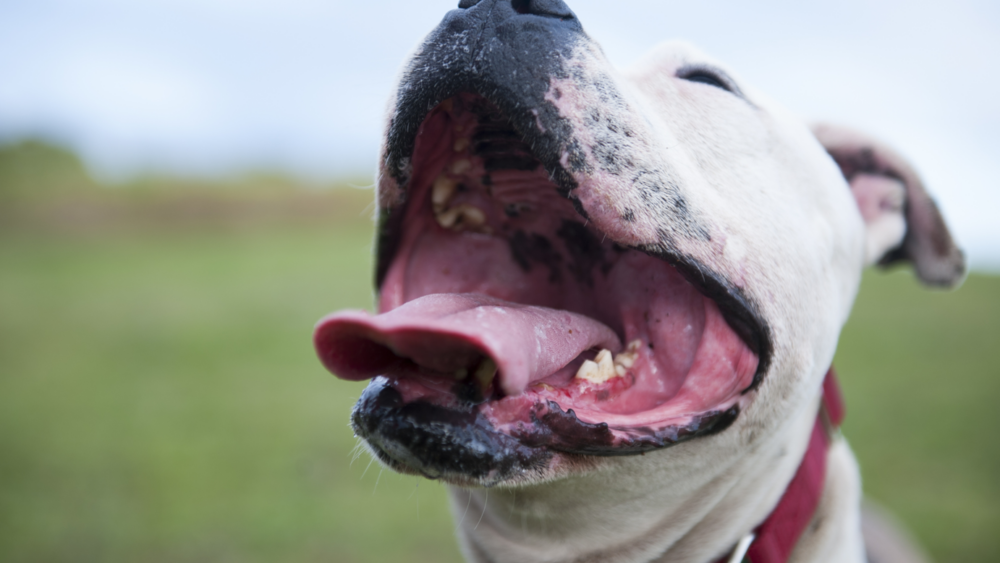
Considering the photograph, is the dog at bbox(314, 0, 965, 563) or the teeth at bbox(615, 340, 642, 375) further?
the teeth at bbox(615, 340, 642, 375)

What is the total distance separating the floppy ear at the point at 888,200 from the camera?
7.86 feet

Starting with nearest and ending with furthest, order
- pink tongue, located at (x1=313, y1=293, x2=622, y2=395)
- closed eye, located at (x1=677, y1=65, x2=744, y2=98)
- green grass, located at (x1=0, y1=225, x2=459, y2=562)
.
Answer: pink tongue, located at (x1=313, y1=293, x2=622, y2=395) < closed eye, located at (x1=677, y1=65, x2=744, y2=98) < green grass, located at (x1=0, y1=225, x2=459, y2=562)

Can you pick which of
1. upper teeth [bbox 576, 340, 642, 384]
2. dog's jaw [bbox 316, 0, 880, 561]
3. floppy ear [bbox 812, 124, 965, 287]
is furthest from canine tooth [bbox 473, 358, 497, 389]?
floppy ear [bbox 812, 124, 965, 287]

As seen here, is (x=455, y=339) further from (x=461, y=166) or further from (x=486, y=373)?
(x=461, y=166)

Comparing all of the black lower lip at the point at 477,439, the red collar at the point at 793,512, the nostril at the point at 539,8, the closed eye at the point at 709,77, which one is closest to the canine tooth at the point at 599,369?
the black lower lip at the point at 477,439

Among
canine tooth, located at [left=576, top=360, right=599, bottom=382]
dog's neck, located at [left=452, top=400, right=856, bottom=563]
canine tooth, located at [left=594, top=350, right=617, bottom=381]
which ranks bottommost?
dog's neck, located at [left=452, top=400, right=856, bottom=563]

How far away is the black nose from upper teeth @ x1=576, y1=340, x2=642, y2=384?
2.67 ft

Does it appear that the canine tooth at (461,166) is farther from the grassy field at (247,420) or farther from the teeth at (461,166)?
the grassy field at (247,420)

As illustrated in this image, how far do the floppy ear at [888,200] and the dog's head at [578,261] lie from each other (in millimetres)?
394

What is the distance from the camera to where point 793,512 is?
1.86 metres

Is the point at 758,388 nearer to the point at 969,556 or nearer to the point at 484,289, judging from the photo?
the point at 484,289

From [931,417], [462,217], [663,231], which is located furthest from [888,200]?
[931,417]

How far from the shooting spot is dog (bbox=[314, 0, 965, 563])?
4.69 ft

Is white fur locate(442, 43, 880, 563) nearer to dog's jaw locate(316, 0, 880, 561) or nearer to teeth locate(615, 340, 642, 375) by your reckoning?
dog's jaw locate(316, 0, 880, 561)
